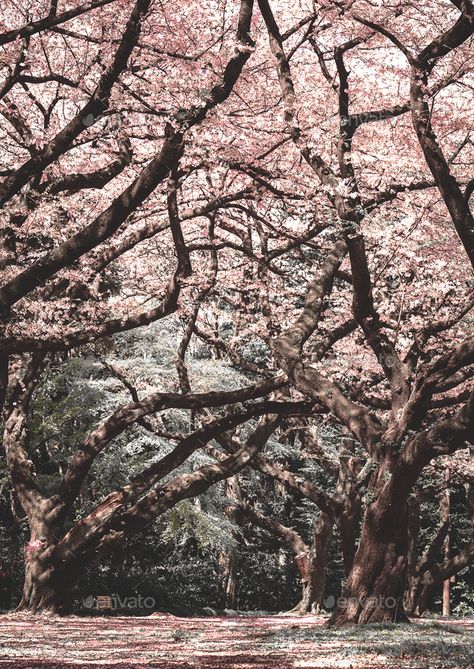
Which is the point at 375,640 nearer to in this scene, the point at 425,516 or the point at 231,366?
the point at 231,366

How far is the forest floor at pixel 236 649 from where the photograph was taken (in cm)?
605

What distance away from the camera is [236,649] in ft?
25.2

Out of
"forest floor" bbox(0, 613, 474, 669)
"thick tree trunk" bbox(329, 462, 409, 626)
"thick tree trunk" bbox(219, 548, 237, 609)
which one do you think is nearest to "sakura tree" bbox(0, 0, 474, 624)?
"thick tree trunk" bbox(329, 462, 409, 626)

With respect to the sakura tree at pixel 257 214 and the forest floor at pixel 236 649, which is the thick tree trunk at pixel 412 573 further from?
the forest floor at pixel 236 649

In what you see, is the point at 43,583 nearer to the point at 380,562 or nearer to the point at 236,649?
the point at 380,562

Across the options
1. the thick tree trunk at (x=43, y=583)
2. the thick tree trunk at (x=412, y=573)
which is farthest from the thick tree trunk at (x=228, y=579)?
the thick tree trunk at (x=43, y=583)

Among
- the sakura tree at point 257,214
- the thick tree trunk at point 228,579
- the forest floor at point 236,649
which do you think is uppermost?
the sakura tree at point 257,214

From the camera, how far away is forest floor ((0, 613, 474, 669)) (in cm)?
605

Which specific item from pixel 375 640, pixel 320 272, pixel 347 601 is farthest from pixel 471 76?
pixel 375 640

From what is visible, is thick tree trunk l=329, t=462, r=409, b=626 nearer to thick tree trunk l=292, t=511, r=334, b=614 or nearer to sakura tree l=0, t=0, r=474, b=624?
sakura tree l=0, t=0, r=474, b=624

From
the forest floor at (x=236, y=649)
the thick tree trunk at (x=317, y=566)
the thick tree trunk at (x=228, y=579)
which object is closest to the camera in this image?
the forest floor at (x=236, y=649)

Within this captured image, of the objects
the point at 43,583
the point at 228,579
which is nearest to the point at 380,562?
the point at 43,583

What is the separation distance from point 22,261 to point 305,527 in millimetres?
16533

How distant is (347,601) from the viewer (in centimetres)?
965
